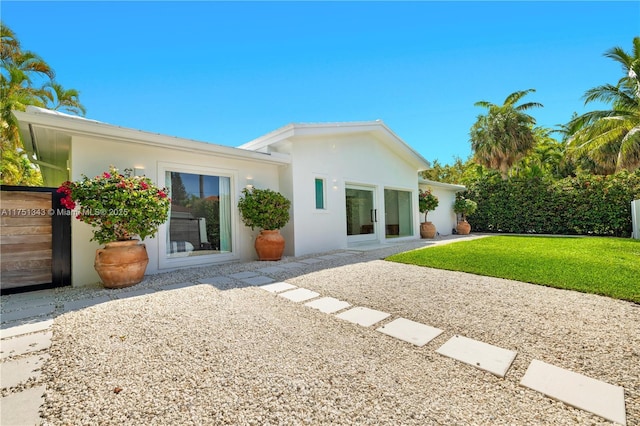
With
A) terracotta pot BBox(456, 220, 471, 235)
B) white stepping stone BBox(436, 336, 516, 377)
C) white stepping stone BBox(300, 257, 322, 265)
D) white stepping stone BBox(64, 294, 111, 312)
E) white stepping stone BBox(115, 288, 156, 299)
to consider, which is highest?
terracotta pot BBox(456, 220, 471, 235)

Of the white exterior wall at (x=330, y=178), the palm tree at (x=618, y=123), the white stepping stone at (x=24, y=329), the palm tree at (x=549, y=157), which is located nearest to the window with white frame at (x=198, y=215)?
the white exterior wall at (x=330, y=178)

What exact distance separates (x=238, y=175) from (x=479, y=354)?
694 cm

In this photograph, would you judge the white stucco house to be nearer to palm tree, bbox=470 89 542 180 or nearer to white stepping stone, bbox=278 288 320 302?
white stepping stone, bbox=278 288 320 302

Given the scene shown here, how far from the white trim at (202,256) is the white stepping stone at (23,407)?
179 inches

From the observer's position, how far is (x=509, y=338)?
2.81 metres

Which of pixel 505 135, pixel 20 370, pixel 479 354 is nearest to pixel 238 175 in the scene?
pixel 20 370

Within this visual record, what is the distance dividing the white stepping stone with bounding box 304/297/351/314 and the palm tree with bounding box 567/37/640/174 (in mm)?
15966

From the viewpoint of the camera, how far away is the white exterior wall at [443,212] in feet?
49.8

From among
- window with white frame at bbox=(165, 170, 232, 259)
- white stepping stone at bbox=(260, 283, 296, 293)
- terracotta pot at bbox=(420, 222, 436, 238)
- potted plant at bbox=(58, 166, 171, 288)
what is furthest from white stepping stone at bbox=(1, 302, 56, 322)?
terracotta pot at bbox=(420, 222, 436, 238)

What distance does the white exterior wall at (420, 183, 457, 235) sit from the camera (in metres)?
15.2

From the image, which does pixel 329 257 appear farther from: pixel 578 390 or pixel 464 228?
pixel 464 228

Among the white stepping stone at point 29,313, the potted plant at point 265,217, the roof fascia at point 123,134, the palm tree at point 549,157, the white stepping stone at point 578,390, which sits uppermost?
the palm tree at point 549,157

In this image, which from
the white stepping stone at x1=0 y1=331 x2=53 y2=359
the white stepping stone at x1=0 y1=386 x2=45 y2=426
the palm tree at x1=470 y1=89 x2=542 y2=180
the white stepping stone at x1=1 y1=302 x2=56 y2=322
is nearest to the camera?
the white stepping stone at x1=0 y1=386 x2=45 y2=426

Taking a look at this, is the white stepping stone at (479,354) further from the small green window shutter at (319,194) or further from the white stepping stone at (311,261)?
the small green window shutter at (319,194)
